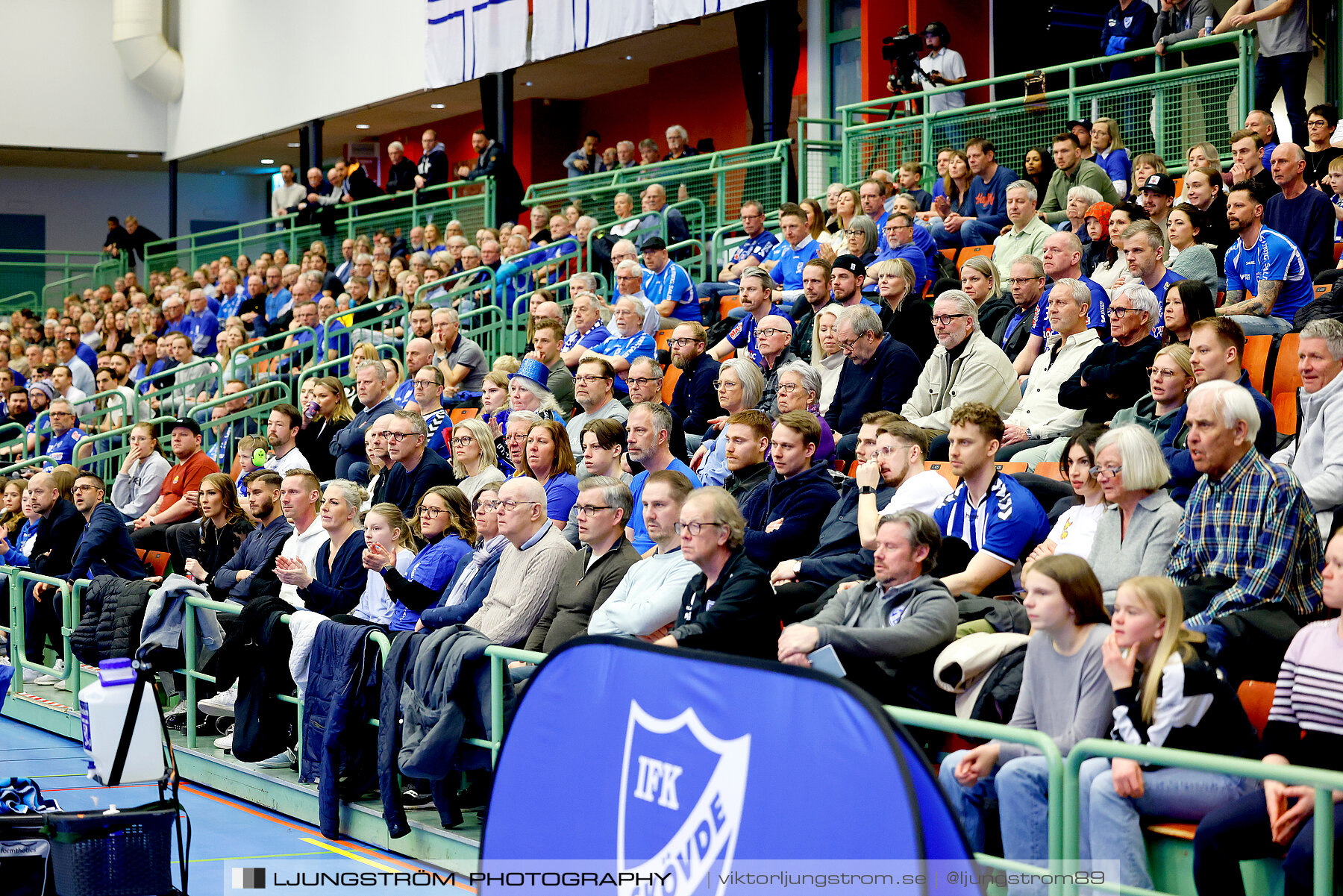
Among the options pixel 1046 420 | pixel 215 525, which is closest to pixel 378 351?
pixel 215 525

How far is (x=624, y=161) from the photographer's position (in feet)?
50.6

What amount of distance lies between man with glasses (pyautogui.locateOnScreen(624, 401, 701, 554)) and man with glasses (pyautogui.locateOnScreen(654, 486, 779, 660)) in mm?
1463

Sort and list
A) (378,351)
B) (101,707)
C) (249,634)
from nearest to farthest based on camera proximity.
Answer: (101,707)
(249,634)
(378,351)

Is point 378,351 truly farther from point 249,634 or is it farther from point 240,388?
point 249,634

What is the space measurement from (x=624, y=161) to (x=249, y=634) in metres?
9.78

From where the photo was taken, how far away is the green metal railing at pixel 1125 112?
31.1ft

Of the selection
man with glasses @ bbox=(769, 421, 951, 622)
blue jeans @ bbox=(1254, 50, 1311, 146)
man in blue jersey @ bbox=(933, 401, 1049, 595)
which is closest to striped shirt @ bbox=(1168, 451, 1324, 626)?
man in blue jersey @ bbox=(933, 401, 1049, 595)

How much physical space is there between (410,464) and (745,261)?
4151 millimetres

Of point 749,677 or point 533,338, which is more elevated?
point 533,338

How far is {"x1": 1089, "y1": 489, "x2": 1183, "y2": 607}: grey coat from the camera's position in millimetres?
4605

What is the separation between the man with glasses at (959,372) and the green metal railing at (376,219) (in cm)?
950

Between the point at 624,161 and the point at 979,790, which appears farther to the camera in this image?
the point at 624,161

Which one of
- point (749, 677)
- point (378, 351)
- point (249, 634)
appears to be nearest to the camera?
point (749, 677)

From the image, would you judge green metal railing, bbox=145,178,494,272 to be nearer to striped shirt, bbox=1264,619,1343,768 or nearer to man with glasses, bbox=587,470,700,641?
man with glasses, bbox=587,470,700,641
